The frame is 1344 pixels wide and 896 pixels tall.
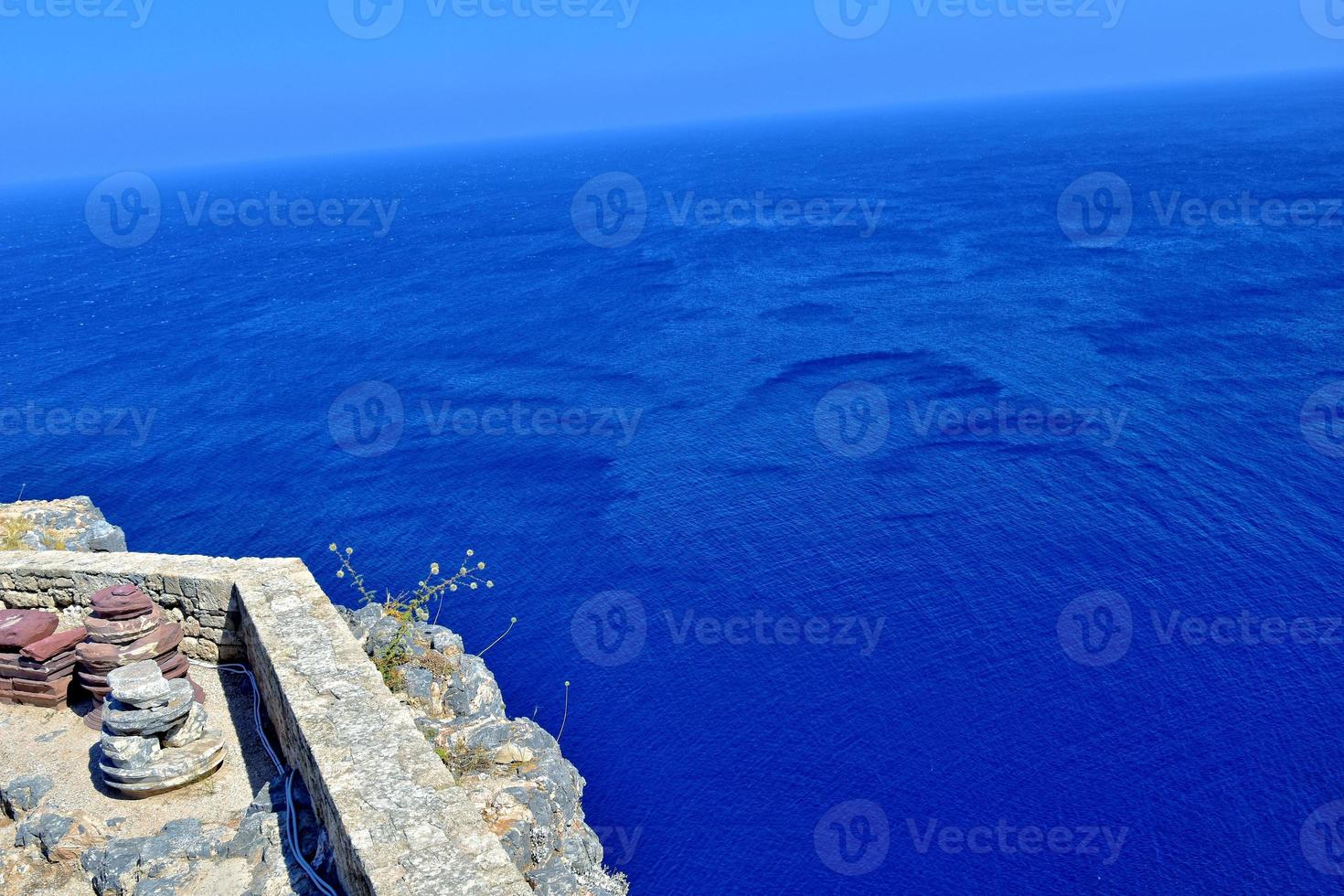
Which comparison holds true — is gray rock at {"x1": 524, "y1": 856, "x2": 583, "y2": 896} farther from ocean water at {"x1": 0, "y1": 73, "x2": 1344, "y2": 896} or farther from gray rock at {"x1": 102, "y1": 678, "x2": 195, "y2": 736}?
ocean water at {"x1": 0, "y1": 73, "x2": 1344, "y2": 896}

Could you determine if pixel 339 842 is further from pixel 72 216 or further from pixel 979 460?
pixel 72 216

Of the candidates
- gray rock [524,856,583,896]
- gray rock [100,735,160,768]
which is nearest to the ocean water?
gray rock [524,856,583,896]

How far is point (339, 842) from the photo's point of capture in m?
10.7

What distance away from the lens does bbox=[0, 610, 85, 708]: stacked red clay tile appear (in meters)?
14.0

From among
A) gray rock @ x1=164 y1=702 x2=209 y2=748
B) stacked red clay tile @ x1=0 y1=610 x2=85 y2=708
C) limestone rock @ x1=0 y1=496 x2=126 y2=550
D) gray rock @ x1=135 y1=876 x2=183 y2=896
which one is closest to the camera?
gray rock @ x1=135 y1=876 x2=183 y2=896

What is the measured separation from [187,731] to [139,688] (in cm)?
90

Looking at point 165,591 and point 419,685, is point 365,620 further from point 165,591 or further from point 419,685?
point 165,591

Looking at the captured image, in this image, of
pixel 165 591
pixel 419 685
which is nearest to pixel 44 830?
pixel 165 591

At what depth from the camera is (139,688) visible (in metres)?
12.4

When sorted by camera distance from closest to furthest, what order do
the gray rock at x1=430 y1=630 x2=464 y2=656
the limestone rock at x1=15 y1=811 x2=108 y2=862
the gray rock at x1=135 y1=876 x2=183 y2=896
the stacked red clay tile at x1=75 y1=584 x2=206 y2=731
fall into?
the gray rock at x1=135 y1=876 x2=183 y2=896 < the limestone rock at x1=15 y1=811 x2=108 y2=862 < the stacked red clay tile at x1=75 y1=584 x2=206 y2=731 < the gray rock at x1=430 y1=630 x2=464 y2=656

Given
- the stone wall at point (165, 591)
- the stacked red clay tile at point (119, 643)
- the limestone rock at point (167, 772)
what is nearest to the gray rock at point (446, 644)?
the stone wall at point (165, 591)

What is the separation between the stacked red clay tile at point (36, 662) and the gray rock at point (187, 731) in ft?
8.81

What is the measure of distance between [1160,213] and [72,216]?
18072cm

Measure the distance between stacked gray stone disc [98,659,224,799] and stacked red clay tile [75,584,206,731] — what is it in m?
1.14
